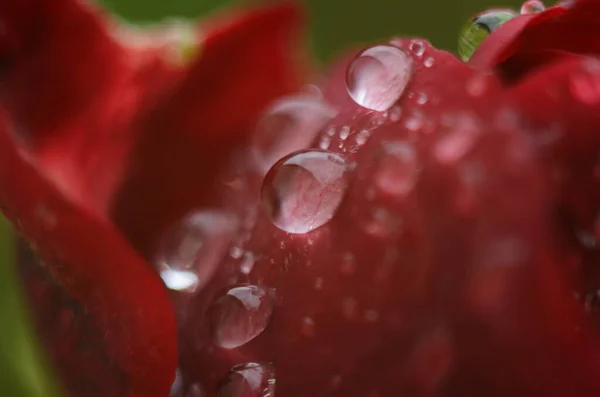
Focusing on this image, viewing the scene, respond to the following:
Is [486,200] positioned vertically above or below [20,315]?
above

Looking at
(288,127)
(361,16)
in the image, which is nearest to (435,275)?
(288,127)

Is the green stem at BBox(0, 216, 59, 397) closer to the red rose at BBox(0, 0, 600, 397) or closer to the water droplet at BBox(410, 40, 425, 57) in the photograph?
the red rose at BBox(0, 0, 600, 397)

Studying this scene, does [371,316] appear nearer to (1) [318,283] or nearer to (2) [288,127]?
(1) [318,283]

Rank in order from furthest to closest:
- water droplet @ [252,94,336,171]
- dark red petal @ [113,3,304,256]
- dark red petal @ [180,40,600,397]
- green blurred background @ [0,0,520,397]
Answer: green blurred background @ [0,0,520,397]
dark red petal @ [113,3,304,256]
water droplet @ [252,94,336,171]
dark red petal @ [180,40,600,397]

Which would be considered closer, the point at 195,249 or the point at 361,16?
the point at 195,249

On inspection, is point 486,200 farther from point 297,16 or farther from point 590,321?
point 297,16

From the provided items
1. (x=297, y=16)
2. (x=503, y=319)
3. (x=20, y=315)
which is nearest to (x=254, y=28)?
(x=297, y=16)

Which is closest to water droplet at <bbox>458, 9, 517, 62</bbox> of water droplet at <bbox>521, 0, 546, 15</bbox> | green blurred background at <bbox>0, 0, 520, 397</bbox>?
water droplet at <bbox>521, 0, 546, 15</bbox>

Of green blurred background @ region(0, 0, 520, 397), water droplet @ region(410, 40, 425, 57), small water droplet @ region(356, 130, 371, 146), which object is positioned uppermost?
water droplet @ region(410, 40, 425, 57)
